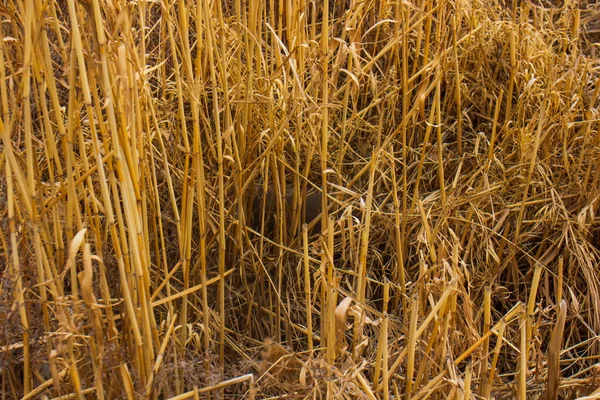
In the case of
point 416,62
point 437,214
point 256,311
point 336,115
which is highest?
point 416,62

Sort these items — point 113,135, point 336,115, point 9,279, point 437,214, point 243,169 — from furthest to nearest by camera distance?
point 336,115, point 437,214, point 243,169, point 9,279, point 113,135

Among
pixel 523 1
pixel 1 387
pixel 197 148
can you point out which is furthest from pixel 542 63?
pixel 1 387

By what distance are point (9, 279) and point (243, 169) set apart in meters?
0.52

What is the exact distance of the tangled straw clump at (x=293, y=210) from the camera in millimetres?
1023

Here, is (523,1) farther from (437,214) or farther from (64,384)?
(64,384)

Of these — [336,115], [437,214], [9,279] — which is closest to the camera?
[9,279]

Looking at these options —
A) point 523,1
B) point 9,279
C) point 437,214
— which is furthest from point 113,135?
point 523,1

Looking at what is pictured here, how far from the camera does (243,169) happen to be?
1.46m

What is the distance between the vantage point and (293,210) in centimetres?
147

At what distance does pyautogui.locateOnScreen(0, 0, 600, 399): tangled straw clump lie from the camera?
1.02m

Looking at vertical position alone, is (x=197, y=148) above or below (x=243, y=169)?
above

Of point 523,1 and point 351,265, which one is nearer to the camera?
point 351,265

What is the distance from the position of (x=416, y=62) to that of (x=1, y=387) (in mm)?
1059

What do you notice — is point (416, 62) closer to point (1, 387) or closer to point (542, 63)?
point (542, 63)
